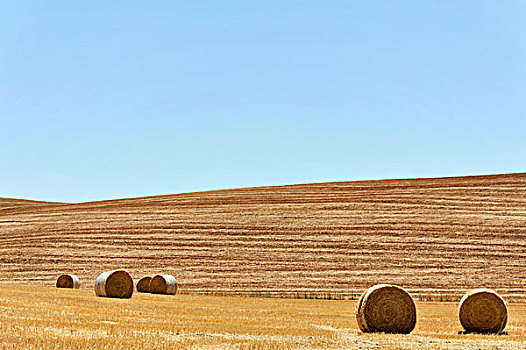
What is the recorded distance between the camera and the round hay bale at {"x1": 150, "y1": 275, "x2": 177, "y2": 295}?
29297 mm

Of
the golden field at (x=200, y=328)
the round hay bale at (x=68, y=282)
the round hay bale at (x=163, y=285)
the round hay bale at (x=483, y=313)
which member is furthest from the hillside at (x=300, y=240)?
the round hay bale at (x=483, y=313)

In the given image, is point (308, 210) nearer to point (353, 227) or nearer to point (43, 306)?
point (353, 227)

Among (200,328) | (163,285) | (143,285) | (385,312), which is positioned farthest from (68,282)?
(385,312)

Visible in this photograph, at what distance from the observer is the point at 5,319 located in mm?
14742

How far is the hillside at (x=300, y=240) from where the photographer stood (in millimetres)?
33156

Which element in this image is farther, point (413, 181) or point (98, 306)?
point (413, 181)

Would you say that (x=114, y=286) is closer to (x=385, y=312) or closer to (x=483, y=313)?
(x=385, y=312)

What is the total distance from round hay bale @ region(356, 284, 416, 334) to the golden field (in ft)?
1.09

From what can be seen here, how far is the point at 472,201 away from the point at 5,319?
122ft

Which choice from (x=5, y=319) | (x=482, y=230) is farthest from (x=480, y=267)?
(x=5, y=319)

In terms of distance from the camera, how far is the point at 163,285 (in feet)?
96.6

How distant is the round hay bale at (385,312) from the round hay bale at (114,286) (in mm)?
11321

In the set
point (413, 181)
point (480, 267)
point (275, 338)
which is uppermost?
point (413, 181)

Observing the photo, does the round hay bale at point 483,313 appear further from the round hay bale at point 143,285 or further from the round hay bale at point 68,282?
the round hay bale at point 68,282
